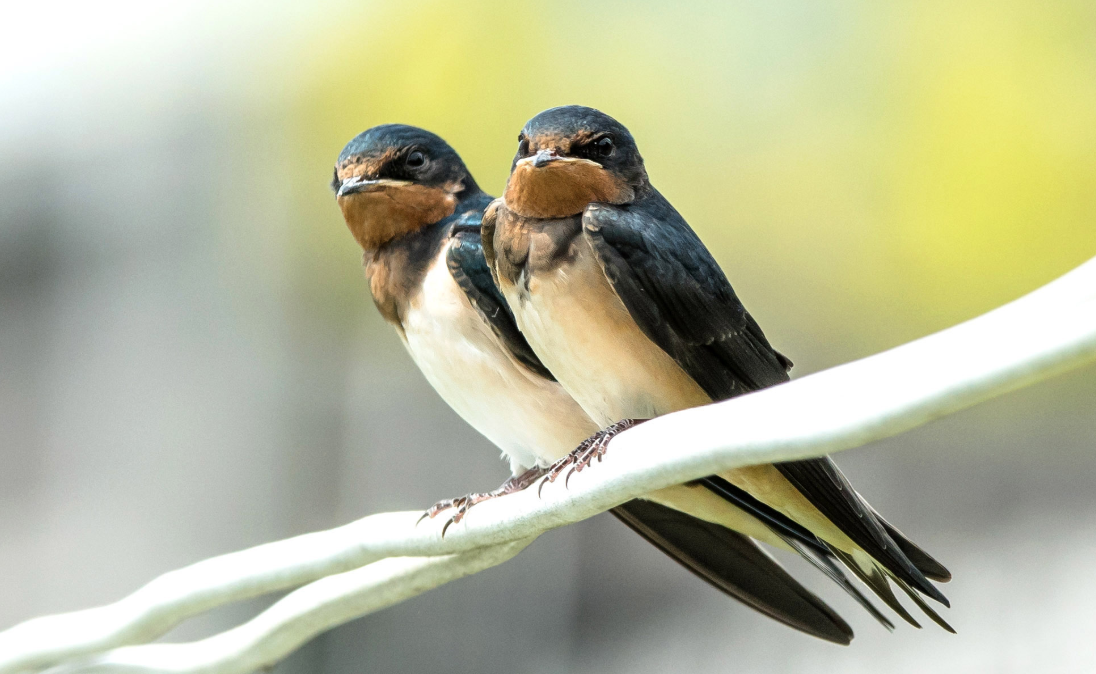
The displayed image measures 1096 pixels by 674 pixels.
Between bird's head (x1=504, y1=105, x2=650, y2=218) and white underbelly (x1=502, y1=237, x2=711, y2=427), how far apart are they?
0.12 ft

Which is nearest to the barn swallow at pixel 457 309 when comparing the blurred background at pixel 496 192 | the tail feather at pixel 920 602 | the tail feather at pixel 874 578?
the tail feather at pixel 874 578

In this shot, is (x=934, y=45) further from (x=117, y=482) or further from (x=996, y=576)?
(x=117, y=482)

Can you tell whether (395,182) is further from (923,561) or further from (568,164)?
(923,561)

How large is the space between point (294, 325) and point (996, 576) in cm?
234

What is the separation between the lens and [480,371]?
96cm

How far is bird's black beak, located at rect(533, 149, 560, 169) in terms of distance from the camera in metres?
0.71

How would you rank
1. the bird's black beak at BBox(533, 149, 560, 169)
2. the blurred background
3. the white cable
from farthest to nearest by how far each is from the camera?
the blurred background, the bird's black beak at BBox(533, 149, 560, 169), the white cable

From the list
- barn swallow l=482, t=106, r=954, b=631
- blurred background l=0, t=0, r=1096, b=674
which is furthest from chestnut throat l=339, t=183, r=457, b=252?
blurred background l=0, t=0, r=1096, b=674

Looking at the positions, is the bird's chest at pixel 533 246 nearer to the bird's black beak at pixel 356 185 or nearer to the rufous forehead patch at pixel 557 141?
the rufous forehead patch at pixel 557 141

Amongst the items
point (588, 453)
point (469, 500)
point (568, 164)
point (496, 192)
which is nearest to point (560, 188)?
point (568, 164)

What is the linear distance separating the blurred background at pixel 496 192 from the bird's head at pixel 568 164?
1625mm

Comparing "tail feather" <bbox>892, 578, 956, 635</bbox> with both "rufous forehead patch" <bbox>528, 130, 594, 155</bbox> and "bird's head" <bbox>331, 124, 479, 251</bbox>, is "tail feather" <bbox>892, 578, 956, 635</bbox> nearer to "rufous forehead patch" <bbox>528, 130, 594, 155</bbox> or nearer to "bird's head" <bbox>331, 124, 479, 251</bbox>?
"rufous forehead patch" <bbox>528, 130, 594, 155</bbox>

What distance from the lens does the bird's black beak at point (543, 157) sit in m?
0.71

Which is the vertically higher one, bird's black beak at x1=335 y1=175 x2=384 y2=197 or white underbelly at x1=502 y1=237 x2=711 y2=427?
bird's black beak at x1=335 y1=175 x2=384 y2=197
